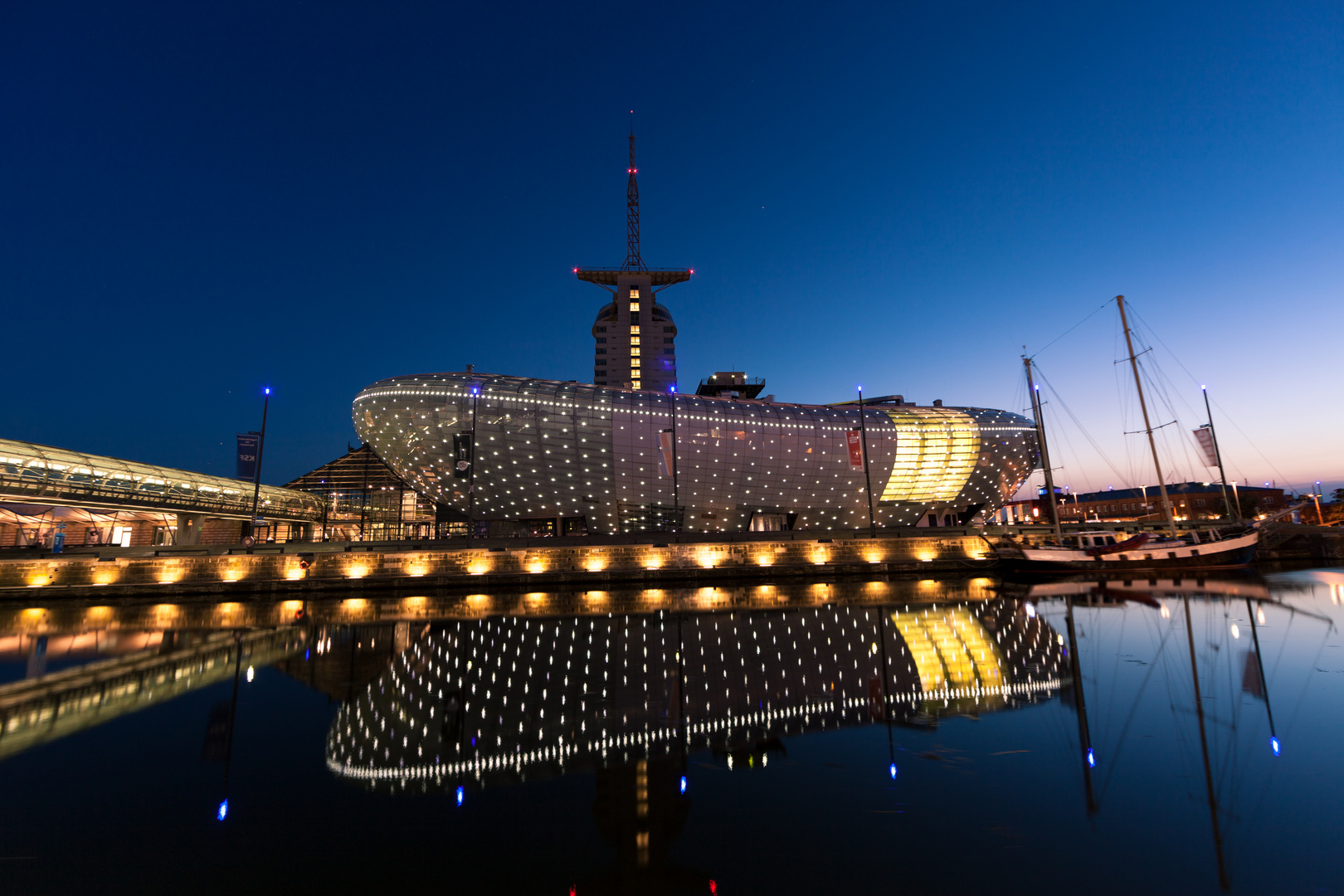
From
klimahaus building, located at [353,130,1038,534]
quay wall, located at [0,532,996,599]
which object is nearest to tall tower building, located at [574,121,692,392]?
klimahaus building, located at [353,130,1038,534]

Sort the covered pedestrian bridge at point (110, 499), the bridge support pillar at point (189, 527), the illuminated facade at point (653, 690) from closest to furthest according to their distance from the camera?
the illuminated facade at point (653, 690) → the covered pedestrian bridge at point (110, 499) → the bridge support pillar at point (189, 527)

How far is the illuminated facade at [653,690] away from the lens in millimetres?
8250

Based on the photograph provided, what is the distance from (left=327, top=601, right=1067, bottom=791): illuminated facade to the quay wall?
15.8m

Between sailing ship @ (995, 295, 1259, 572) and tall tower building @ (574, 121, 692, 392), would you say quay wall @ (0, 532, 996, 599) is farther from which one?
tall tower building @ (574, 121, 692, 392)

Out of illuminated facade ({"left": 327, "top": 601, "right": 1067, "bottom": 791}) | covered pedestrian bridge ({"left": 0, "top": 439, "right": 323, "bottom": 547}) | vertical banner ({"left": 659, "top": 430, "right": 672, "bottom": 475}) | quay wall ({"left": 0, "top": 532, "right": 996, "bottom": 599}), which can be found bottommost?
illuminated facade ({"left": 327, "top": 601, "right": 1067, "bottom": 791})

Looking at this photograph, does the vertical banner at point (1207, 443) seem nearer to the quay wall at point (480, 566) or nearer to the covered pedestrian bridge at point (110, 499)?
the quay wall at point (480, 566)

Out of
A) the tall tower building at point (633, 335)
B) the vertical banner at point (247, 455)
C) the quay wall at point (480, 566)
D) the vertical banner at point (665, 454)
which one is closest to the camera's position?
the quay wall at point (480, 566)

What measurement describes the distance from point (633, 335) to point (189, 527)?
274ft

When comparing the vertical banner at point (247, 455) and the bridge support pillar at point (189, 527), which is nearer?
the vertical banner at point (247, 455)

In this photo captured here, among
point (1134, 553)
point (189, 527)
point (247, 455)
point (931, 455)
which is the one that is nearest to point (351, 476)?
point (189, 527)

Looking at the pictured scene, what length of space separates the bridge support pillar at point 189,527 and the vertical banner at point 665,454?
4600 centimetres

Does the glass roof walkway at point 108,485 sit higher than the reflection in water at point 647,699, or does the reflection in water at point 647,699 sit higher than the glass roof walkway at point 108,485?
the glass roof walkway at point 108,485

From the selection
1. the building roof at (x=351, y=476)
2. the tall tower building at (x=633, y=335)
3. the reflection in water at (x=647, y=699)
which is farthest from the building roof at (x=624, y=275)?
the reflection in water at (x=647, y=699)

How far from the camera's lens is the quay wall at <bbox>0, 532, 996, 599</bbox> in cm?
3080
